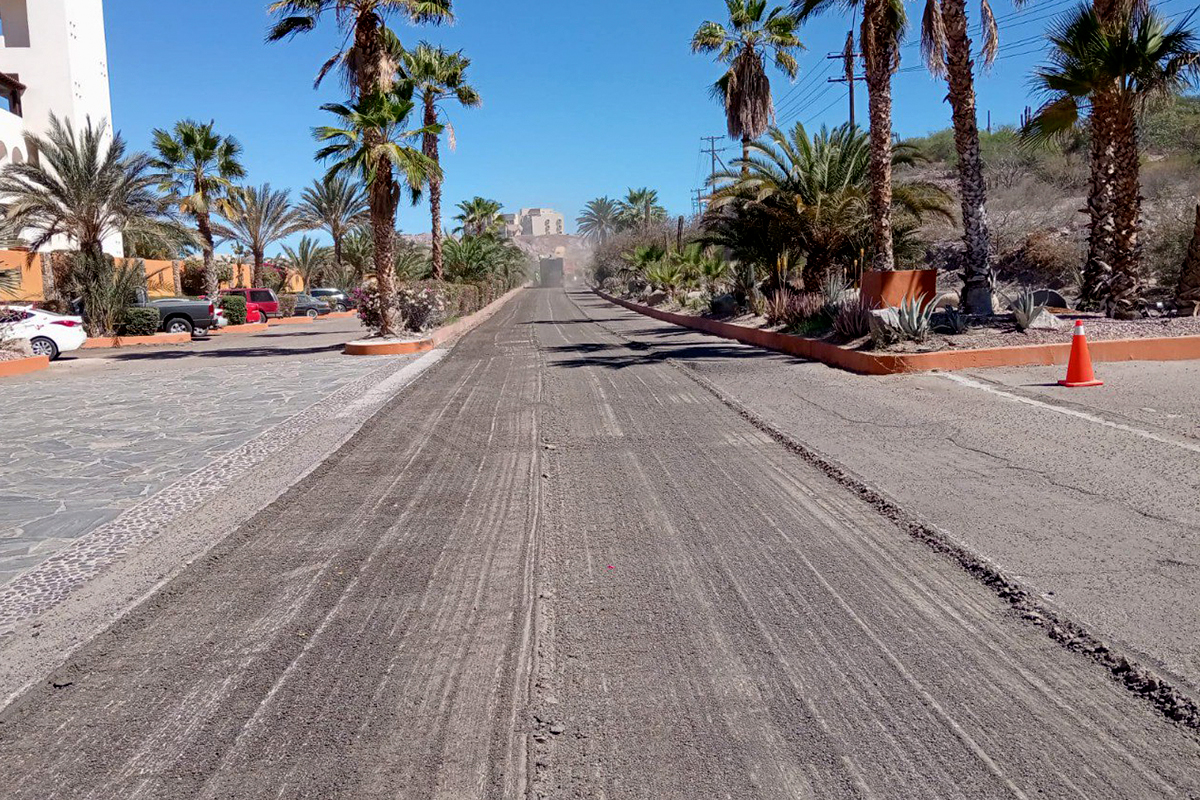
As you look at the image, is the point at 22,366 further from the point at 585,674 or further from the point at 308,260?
the point at 308,260

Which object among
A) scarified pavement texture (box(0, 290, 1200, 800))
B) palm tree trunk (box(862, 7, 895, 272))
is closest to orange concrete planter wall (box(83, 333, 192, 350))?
palm tree trunk (box(862, 7, 895, 272))

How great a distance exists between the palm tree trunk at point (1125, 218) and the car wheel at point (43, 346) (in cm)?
2278

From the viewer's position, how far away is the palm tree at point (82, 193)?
27438mm

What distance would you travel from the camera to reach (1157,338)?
12.7 m

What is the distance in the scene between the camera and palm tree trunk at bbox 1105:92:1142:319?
51.2 ft

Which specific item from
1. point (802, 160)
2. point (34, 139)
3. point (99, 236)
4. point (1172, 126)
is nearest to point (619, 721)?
point (802, 160)

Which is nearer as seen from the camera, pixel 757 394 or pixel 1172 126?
pixel 757 394

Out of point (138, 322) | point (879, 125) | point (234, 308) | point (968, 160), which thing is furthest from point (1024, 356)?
point (234, 308)

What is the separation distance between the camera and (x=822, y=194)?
825 inches

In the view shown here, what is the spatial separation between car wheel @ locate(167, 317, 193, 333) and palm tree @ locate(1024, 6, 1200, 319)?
2691cm

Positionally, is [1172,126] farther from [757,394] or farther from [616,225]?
[616,225]

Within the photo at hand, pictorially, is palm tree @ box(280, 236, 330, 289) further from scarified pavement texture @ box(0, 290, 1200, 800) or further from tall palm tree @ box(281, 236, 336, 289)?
scarified pavement texture @ box(0, 290, 1200, 800)

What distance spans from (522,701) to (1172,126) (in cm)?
4646

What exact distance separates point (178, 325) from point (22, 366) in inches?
509
